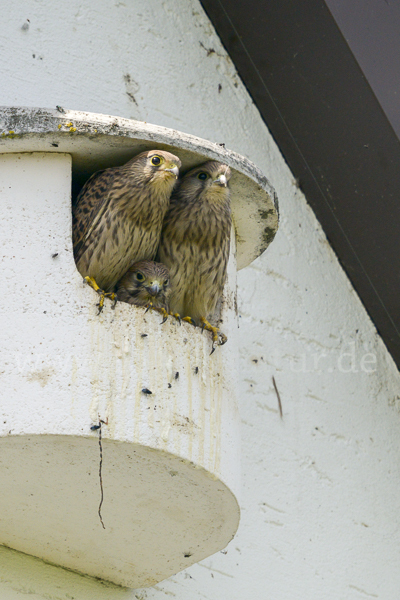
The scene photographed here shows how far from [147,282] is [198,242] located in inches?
9.5

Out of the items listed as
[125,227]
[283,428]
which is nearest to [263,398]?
[283,428]

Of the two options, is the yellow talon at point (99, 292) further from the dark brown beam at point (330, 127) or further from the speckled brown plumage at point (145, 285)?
the dark brown beam at point (330, 127)

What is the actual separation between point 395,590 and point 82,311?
7.62 feet

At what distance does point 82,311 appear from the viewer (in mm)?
2562

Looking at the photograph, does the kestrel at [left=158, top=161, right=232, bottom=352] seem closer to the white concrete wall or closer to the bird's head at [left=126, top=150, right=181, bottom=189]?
the bird's head at [left=126, top=150, right=181, bottom=189]

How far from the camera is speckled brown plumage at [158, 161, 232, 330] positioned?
3154 millimetres

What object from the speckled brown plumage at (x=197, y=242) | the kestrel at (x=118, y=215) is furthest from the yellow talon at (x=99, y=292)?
the speckled brown plumage at (x=197, y=242)

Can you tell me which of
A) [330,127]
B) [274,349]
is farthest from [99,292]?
[330,127]

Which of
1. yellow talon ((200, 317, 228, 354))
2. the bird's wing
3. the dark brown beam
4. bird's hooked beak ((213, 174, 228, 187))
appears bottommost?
yellow talon ((200, 317, 228, 354))

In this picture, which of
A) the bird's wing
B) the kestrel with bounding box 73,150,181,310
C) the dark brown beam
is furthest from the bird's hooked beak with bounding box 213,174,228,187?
the dark brown beam

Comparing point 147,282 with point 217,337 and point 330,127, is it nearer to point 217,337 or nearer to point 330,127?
point 217,337

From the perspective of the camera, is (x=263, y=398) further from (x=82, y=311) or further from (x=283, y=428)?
(x=82, y=311)

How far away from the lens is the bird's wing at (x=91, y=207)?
9.72 feet

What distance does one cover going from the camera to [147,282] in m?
3.10
